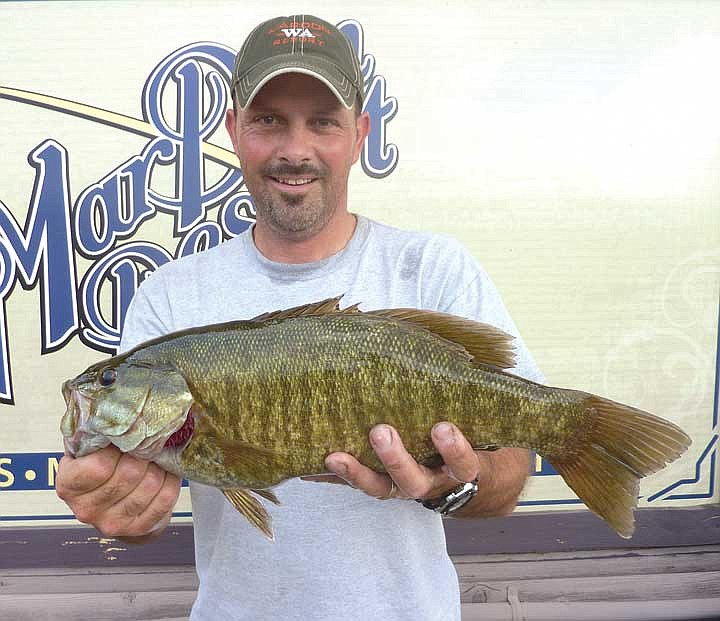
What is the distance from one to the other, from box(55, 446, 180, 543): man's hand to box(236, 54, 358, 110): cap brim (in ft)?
4.13

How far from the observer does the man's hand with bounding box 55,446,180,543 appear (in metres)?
1.53

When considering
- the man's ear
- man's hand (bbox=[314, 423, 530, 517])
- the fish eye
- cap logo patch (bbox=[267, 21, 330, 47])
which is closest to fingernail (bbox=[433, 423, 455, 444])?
man's hand (bbox=[314, 423, 530, 517])

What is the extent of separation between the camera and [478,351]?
163 centimetres

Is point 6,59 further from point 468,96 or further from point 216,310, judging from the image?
point 468,96

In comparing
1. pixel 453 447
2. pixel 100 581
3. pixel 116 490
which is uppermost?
pixel 453 447

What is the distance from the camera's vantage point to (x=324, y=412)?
1.53 metres

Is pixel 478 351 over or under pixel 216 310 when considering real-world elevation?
under

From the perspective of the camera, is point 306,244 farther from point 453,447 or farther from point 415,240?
point 453,447

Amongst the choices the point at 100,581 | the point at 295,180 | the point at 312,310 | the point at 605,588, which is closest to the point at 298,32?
the point at 295,180

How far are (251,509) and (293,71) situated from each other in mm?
1463

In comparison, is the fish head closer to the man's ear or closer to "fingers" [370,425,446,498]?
"fingers" [370,425,446,498]

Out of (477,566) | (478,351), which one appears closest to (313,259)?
(478,351)

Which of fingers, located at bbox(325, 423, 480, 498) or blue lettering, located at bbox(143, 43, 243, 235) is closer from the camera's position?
fingers, located at bbox(325, 423, 480, 498)

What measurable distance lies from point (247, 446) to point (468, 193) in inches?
81.1
